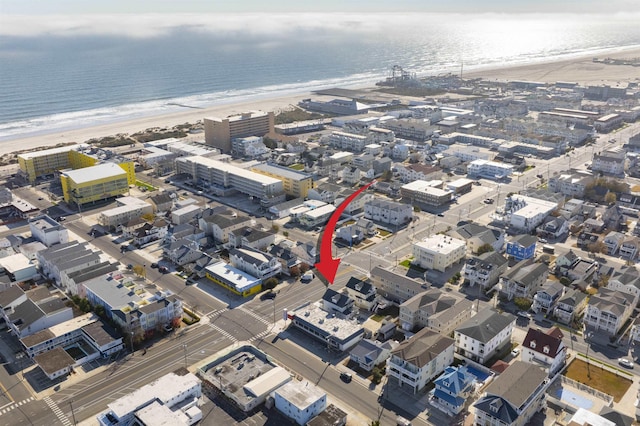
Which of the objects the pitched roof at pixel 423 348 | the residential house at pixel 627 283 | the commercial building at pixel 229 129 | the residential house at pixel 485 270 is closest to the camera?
the pitched roof at pixel 423 348

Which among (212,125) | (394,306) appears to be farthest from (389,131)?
(394,306)

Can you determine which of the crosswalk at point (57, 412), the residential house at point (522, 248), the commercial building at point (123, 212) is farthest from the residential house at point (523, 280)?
the commercial building at point (123, 212)

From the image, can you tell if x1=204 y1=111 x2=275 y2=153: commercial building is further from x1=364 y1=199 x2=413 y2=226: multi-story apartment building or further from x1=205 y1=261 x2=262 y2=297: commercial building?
x1=205 y1=261 x2=262 y2=297: commercial building

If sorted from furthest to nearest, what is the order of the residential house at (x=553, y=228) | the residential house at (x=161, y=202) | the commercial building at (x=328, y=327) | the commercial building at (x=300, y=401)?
1. the residential house at (x=161, y=202)
2. the residential house at (x=553, y=228)
3. the commercial building at (x=328, y=327)
4. the commercial building at (x=300, y=401)

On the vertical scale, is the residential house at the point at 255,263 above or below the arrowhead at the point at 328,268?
above

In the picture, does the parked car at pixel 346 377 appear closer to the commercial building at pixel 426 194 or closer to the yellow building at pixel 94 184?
the commercial building at pixel 426 194

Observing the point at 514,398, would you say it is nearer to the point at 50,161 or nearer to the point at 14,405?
the point at 14,405
